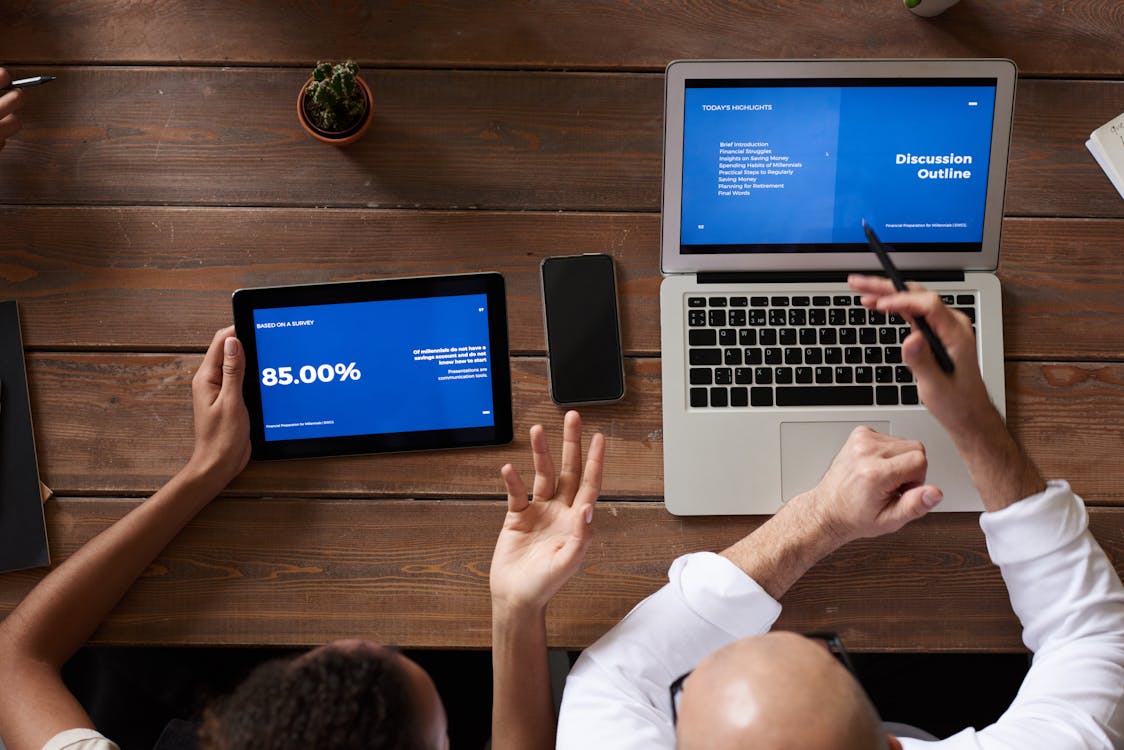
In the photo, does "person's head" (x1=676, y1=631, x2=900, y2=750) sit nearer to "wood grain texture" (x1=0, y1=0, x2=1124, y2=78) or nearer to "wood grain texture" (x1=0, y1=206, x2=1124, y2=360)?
"wood grain texture" (x1=0, y1=206, x2=1124, y2=360)

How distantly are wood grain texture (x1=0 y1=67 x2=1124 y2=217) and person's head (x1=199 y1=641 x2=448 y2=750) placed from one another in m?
0.66

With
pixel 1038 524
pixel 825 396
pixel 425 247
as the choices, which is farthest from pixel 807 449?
pixel 425 247

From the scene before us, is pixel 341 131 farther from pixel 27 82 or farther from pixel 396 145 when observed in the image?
pixel 27 82

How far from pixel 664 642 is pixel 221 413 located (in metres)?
0.68

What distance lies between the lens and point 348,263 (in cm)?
117

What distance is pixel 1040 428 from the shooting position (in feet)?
3.78

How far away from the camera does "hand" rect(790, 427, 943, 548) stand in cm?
102

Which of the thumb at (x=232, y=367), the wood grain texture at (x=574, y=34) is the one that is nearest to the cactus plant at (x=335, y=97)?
the wood grain texture at (x=574, y=34)

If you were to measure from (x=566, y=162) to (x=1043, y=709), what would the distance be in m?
0.96

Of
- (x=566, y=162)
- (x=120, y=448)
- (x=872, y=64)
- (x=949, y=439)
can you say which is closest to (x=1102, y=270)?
(x=949, y=439)

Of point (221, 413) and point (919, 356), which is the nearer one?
point (919, 356)

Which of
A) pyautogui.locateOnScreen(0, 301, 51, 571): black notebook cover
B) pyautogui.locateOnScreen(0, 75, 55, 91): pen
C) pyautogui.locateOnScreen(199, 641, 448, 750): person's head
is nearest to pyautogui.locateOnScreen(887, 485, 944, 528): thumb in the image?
pyautogui.locateOnScreen(199, 641, 448, 750): person's head

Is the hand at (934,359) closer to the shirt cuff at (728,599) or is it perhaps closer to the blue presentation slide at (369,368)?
the shirt cuff at (728,599)

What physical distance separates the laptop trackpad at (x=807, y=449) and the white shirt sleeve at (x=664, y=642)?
0.52 ft
